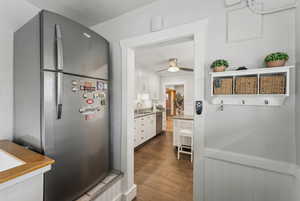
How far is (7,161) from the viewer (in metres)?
0.91

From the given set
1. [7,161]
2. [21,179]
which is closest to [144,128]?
[7,161]

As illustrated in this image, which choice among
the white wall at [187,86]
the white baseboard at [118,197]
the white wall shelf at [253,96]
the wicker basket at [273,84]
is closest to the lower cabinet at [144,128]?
A: the white baseboard at [118,197]

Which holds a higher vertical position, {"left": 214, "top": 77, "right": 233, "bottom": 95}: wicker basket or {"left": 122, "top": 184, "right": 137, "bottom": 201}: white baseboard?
{"left": 214, "top": 77, "right": 233, "bottom": 95}: wicker basket

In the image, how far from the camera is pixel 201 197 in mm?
1226

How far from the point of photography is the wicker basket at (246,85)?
943mm

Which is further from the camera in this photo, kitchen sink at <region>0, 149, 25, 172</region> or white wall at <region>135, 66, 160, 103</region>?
white wall at <region>135, 66, 160, 103</region>

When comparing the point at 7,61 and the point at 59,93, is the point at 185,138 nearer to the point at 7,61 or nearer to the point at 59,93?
the point at 59,93

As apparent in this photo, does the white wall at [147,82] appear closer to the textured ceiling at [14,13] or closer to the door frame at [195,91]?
the door frame at [195,91]

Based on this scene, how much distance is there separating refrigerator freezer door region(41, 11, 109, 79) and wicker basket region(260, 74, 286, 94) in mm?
1500

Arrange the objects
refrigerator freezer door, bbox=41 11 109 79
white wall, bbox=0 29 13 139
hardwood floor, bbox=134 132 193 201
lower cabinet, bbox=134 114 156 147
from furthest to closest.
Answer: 1. lower cabinet, bbox=134 114 156 147
2. hardwood floor, bbox=134 132 193 201
3. white wall, bbox=0 29 13 139
4. refrigerator freezer door, bbox=41 11 109 79

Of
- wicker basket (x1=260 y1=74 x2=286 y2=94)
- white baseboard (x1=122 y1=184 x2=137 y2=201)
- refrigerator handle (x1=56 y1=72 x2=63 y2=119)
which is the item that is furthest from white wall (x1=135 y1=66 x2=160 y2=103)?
wicker basket (x1=260 y1=74 x2=286 y2=94)

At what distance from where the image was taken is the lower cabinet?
10.9ft

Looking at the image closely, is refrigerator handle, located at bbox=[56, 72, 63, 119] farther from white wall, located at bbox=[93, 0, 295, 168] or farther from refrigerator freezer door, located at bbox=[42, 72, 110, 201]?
white wall, located at bbox=[93, 0, 295, 168]

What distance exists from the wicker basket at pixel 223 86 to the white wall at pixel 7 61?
2.08m
